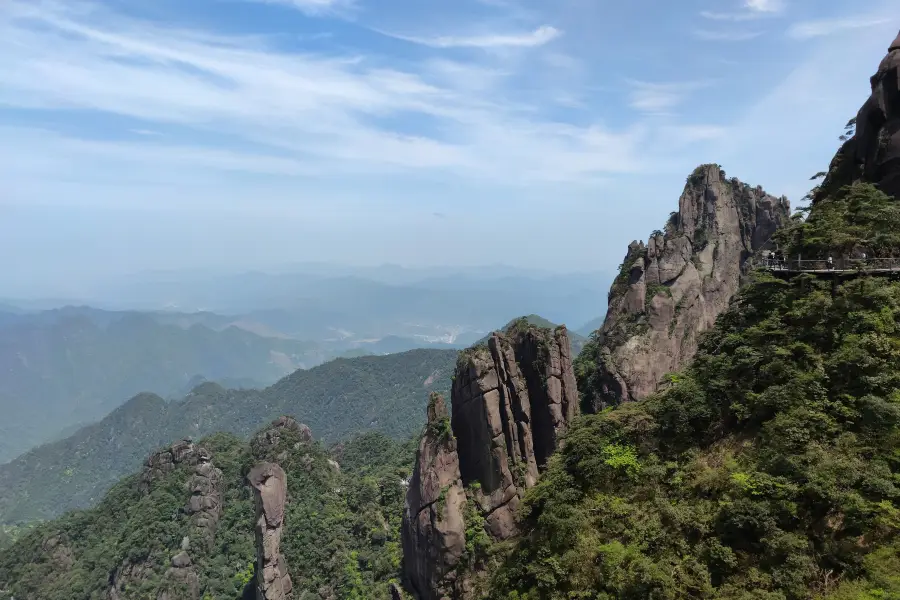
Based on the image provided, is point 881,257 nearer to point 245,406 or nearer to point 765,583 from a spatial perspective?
point 765,583

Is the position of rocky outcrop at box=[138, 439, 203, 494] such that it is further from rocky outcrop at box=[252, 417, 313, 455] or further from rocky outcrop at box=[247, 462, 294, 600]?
rocky outcrop at box=[247, 462, 294, 600]

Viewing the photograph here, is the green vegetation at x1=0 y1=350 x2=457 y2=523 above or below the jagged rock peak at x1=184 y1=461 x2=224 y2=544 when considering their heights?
below

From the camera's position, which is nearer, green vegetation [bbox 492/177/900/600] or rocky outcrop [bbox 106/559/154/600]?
green vegetation [bbox 492/177/900/600]

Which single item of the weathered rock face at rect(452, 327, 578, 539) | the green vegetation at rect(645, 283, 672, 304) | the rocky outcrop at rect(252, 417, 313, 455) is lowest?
the rocky outcrop at rect(252, 417, 313, 455)

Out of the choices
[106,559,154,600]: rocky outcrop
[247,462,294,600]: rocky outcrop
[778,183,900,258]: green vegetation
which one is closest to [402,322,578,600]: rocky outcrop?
[778,183,900,258]: green vegetation

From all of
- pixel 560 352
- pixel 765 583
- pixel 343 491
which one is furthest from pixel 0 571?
pixel 765 583

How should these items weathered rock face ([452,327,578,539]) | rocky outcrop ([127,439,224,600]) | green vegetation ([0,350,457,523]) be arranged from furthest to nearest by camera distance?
green vegetation ([0,350,457,523]), rocky outcrop ([127,439,224,600]), weathered rock face ([452,327,578,539])

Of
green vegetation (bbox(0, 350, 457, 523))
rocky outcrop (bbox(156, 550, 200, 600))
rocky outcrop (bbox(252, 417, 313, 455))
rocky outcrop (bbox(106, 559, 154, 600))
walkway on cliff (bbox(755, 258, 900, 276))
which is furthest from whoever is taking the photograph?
green vegetation (bbox(0, 350, 457, 523))
